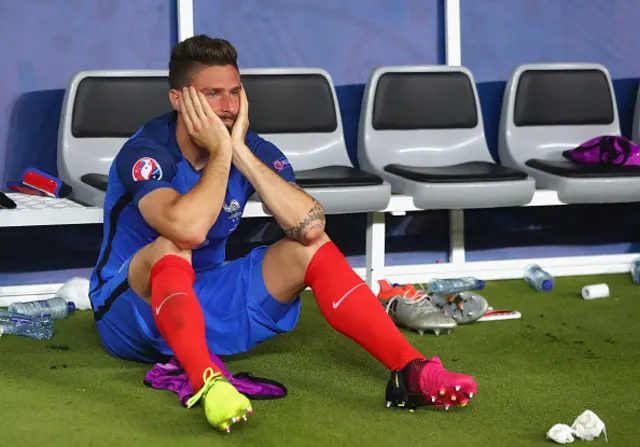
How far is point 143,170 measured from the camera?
106 inches

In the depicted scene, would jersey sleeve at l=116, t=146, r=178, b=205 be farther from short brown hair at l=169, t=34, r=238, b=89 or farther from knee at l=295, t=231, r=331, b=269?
knee at l=295, t=231, r=331, b=269

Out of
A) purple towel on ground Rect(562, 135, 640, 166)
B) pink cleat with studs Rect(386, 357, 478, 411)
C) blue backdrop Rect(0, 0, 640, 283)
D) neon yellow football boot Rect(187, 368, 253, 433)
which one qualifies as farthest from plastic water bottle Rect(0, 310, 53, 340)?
purple towel on ground Rect(562, 135, 640, 166)

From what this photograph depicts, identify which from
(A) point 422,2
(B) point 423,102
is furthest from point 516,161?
(A) point 422,2

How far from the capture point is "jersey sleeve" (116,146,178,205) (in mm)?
2672

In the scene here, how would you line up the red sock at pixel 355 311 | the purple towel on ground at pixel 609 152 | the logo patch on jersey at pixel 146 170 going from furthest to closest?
the purple towel on ground at pixel 609 152
the logo patch on jersey at pixel 146 170
the red sock at pixel 355 311

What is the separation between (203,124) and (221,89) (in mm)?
107

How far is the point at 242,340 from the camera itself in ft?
9.40

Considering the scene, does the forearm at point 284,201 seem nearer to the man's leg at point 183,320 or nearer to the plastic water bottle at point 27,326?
the man's leg at point 183,320

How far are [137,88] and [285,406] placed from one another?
6.19 ft

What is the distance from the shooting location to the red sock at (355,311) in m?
2.58

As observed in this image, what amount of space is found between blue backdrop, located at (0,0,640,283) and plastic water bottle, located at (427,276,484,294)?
390mm

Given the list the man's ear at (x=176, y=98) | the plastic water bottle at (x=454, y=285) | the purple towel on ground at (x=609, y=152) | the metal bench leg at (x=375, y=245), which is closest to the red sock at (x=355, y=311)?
the man's ear at (x=176, y=98)

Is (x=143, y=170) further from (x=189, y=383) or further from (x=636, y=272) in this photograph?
(x=636, y=272)

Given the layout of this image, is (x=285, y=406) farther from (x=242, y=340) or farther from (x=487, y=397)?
(x=487, y=397)
